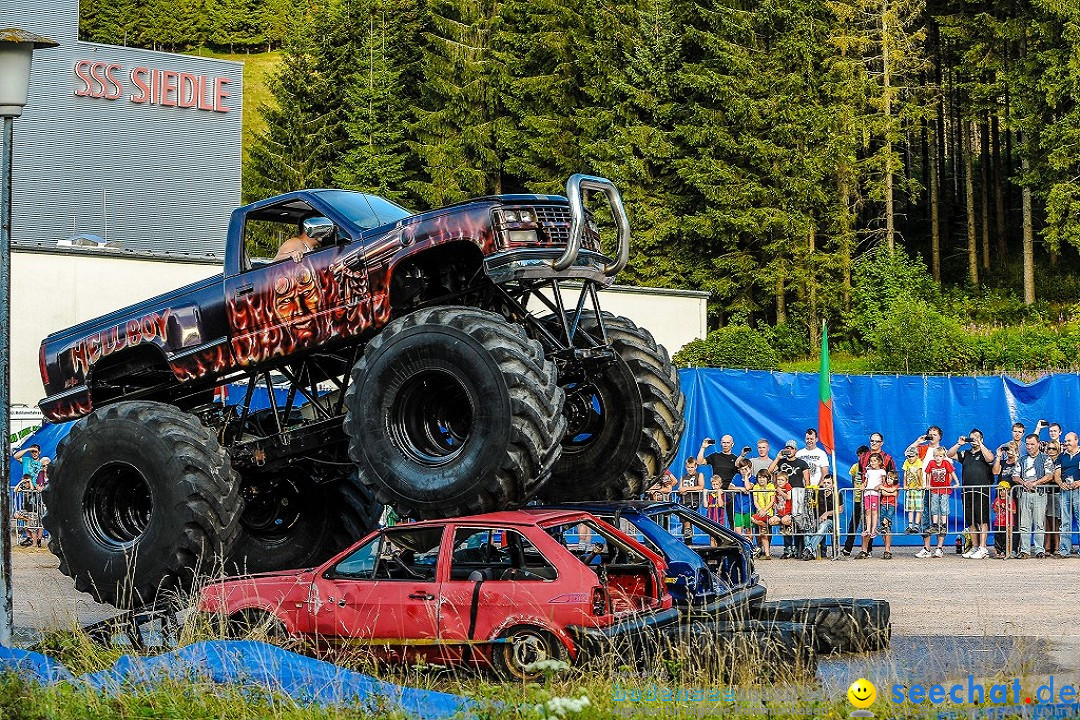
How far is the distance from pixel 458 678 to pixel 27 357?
953 inches

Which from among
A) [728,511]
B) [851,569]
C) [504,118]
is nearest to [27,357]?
[728,511]

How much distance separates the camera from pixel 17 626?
14.0 meters

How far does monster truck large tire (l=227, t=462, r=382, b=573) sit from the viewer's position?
14.3 meters

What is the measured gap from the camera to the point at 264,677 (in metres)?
8.98

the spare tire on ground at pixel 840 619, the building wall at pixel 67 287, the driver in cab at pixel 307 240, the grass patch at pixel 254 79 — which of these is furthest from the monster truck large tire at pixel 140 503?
the grass patch at pixel 254 79

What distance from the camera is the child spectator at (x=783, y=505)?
68.7ft

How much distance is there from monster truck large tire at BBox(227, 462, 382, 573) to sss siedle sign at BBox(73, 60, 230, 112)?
118 feet

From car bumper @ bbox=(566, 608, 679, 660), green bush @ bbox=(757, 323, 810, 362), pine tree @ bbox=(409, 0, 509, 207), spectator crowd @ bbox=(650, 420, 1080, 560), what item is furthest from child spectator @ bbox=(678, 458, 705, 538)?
pine tree @ bbox=(409, 0, 509, 207)

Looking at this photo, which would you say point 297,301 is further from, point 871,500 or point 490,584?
point 871,500

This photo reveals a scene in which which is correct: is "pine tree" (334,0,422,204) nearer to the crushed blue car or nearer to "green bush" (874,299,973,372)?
"green bush" (874,299,973,372)

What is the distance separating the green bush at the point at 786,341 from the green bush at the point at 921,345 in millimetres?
9597

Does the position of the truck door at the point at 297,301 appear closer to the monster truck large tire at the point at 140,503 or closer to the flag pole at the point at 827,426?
the monster truck large tire at the point at 140,503

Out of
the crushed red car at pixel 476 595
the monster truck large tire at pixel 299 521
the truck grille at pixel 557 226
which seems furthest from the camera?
the monster truck large tire at pixel 299 521

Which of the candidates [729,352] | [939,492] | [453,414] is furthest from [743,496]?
[729,352]
